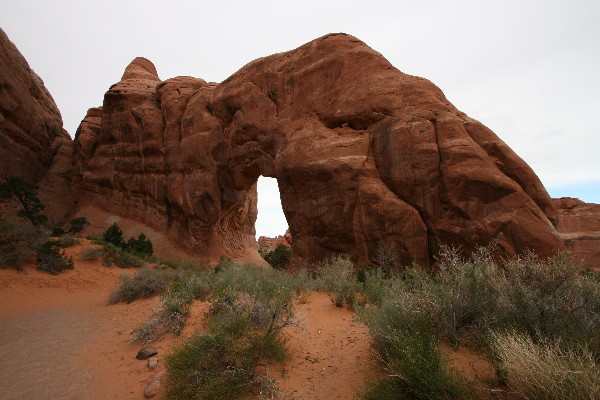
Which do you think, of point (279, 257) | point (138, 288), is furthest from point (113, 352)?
point (279, 257)

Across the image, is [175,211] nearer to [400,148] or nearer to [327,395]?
[400,148]

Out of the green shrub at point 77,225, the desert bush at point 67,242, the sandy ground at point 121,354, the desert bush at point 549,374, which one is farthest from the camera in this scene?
the green shrub at point 77,225

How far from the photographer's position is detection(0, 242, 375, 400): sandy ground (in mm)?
4395

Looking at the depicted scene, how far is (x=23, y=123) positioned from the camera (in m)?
23.8

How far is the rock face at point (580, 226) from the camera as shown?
22.6 metres

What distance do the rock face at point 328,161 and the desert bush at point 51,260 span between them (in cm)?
743

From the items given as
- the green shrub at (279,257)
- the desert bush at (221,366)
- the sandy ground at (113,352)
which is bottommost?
the green shrub at (279,257)

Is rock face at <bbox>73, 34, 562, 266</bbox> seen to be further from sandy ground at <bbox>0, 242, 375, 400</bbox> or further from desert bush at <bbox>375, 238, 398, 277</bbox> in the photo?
sandy ground at <bbox>0, 242, 375, 400</bbox>

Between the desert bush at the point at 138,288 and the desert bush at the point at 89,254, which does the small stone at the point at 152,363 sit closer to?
the desert bush at the point at 138,288

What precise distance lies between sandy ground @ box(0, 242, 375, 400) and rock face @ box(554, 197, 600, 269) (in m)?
22.5

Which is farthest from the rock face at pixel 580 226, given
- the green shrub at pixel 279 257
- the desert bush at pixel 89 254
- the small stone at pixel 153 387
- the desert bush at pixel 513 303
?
the desert bush at pixel 89 254

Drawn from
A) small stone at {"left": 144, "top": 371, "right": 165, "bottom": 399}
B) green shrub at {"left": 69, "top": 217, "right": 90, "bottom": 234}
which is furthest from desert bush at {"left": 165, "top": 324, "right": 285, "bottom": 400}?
green shrub at {"left": 69, "top": 217, "right": 90, "bottom": 234}

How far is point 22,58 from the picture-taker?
1017 inches

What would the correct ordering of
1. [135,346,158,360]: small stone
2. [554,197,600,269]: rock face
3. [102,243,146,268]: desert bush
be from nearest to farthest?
[135,346,158,360]: small stone
[102,243,146,268]: desert bush
[554,197,600,269]: rock face
